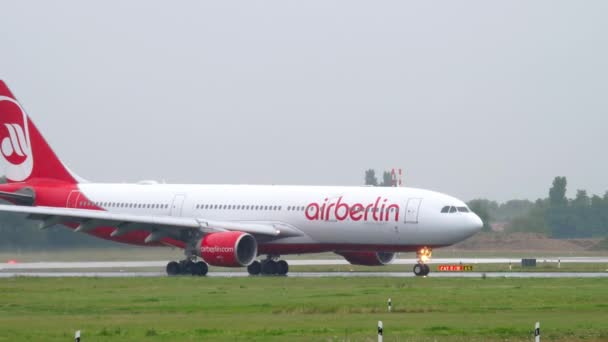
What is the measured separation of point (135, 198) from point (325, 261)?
16424mm

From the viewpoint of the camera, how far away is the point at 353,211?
6088cm

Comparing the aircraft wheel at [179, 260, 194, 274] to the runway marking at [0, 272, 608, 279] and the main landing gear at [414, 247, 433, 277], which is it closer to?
the runway marking at [0, 272, 608, 279]

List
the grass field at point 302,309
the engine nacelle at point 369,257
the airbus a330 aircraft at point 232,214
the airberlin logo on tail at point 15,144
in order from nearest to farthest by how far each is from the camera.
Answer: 1. the grass field at point 302,309
2. the airbus a330 aircraft at point 232,214
3. the engine nacelle at point 369,257
4. the airberlin logo on tail at point 15,144

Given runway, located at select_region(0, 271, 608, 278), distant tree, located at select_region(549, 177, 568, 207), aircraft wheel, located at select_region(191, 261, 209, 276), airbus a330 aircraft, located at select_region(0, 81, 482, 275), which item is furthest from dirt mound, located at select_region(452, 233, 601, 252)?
aircraft wheel, located at select_region(191, 261, 209, 276)

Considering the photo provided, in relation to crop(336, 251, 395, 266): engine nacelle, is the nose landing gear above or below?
below

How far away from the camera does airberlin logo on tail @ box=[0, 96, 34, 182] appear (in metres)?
70.4

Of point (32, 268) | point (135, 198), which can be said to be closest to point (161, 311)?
point (135, 198)

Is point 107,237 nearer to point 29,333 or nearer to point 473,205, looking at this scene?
point 29,333

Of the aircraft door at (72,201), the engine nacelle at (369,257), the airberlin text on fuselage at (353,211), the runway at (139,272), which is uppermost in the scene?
the aircraft door at (72,201)

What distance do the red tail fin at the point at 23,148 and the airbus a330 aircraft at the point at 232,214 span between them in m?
0.05

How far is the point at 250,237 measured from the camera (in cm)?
6100

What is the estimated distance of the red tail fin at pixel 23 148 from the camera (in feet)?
231

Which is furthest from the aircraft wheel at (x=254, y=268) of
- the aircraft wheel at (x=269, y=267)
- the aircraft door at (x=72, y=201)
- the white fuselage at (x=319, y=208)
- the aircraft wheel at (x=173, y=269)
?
the aircraft door at (x=72, y=201)

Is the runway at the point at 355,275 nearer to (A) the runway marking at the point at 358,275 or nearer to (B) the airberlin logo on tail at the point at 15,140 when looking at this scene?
(A) the runway marking at the point at 358,275
